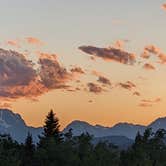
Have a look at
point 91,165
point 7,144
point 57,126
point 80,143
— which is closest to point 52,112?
point 57,126

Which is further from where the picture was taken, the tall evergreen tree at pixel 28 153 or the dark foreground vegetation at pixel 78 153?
the tall evergreen tree at pixel 28 153

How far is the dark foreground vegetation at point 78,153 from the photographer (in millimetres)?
101875

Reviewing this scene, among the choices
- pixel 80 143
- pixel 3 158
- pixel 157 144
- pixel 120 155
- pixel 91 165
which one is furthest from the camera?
pixel 157 144

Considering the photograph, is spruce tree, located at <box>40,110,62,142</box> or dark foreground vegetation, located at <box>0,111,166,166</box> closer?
dark foreground vegetation, located at <box>0,111,166,166</box>

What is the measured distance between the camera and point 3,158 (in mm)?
92750

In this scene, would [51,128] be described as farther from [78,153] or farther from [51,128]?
[78,153]

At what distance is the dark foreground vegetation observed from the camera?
102 metres

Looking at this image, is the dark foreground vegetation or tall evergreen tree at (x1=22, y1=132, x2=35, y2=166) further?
tall evergreen tree at (x1=22, y1=132, x2=35, y2=166)

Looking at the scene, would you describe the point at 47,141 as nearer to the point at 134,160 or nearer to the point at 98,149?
the point at 98,149

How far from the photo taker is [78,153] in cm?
10575

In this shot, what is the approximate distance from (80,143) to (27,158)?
11749mm

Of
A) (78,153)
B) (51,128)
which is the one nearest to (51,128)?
(51,128)

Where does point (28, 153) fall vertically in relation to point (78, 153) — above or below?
above

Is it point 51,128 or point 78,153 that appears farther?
point 51,128
